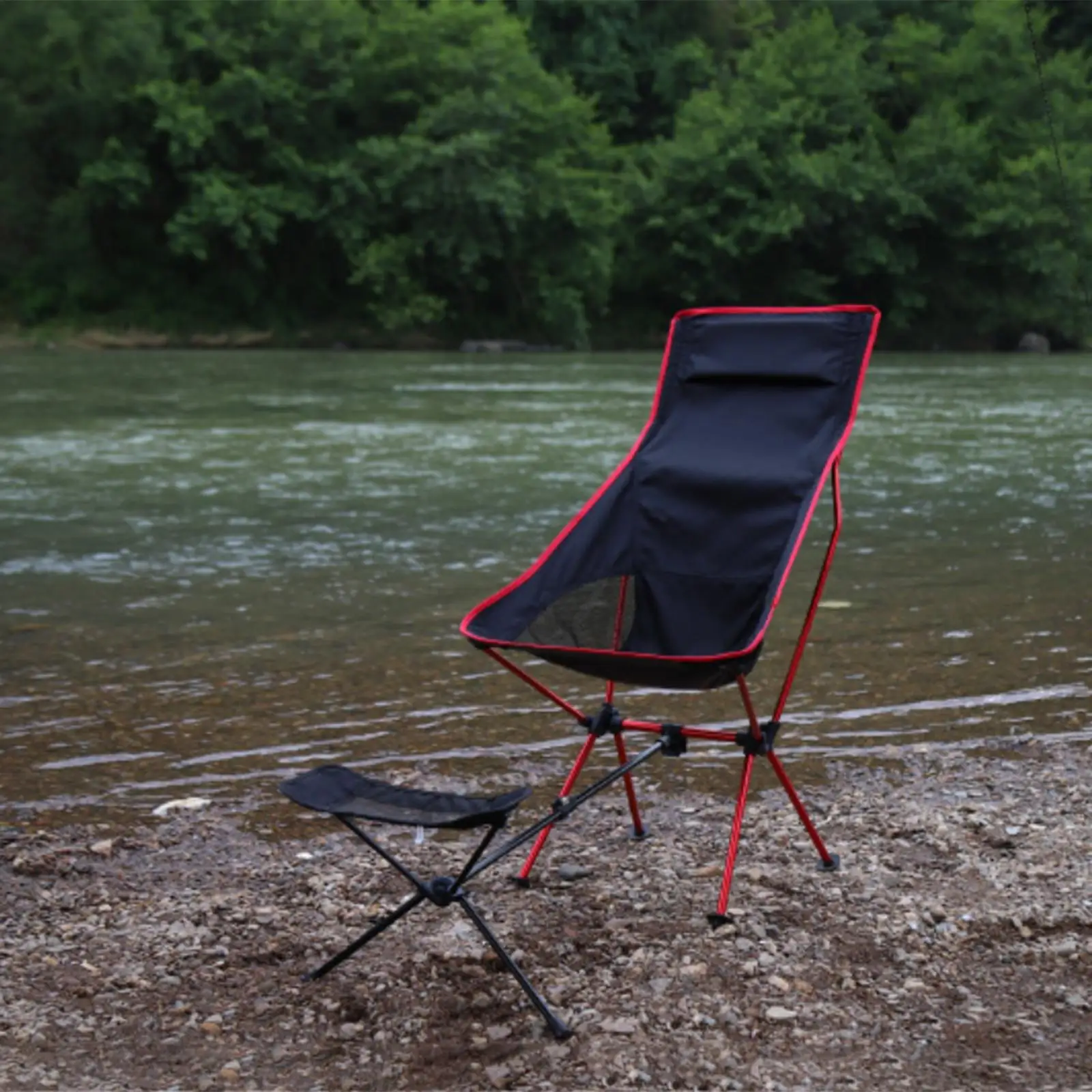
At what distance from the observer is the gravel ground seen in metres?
2.64

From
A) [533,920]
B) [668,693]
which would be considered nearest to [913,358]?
[668,693]

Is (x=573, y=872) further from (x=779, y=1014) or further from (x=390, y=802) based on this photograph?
(x=779, y=1014)

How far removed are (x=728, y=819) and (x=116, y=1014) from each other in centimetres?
170

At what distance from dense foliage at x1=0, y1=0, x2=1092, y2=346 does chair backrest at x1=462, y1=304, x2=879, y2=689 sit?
33488mm

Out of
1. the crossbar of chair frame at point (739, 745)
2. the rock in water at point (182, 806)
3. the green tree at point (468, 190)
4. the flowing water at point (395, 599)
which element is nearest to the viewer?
the crossbar of chair frame at point (739, 745)

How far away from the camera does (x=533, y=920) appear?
3262mm

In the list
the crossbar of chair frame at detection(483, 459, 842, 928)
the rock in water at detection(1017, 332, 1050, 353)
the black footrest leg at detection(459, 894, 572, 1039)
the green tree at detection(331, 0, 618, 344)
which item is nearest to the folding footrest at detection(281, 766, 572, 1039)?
the black footrest leg at detection(459, 894, 572, 1039)

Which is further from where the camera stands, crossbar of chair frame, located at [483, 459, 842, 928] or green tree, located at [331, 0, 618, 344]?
green tree, located at [331, 0, 618, 344]

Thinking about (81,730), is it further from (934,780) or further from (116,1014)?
(934,780)

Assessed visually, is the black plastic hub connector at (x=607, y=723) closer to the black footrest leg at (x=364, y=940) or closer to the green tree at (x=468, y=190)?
the black footrest leg at (x=364, y=940)

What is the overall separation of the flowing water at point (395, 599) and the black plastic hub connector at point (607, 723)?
94 cm

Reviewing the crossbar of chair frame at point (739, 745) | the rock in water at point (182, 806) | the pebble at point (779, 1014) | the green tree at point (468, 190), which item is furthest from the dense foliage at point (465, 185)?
the pebble at point (779, 1014)

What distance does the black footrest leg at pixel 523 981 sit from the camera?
2.72 m

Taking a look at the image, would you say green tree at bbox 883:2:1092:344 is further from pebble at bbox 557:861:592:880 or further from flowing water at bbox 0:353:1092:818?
pebble at bbox 557:861:592:880
